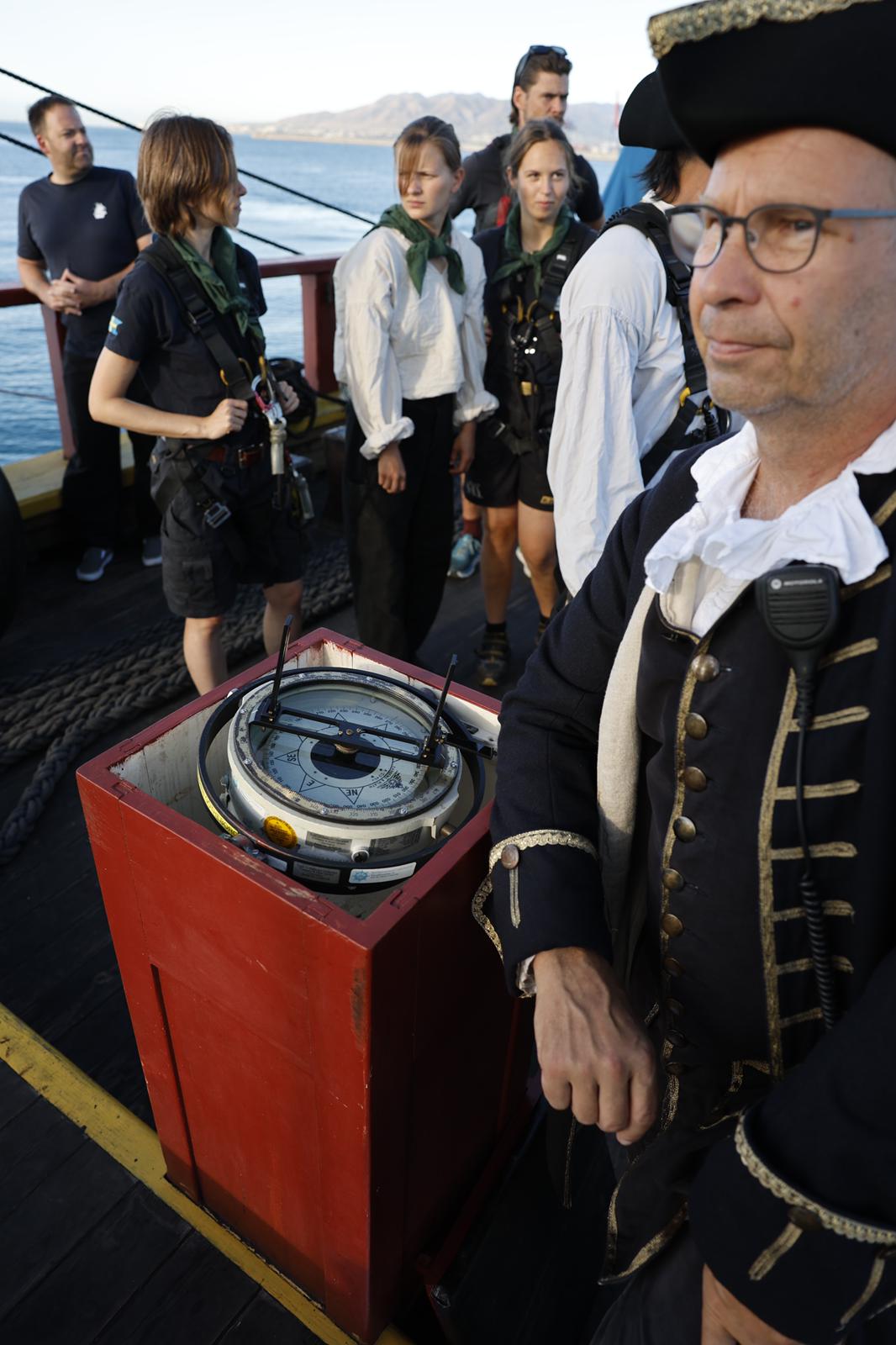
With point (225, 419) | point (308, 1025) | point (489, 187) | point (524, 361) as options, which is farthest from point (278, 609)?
point (489, 187)

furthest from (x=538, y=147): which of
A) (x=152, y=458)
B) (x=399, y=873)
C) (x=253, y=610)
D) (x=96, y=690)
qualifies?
(x=399, y=873)

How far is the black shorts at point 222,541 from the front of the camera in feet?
A: 9.02

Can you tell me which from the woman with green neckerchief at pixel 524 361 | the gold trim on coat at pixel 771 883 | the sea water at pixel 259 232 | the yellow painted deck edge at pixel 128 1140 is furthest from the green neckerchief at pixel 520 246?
the yellow painted deck edge at pixel 128 1140

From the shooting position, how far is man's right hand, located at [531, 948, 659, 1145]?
1.20 meters

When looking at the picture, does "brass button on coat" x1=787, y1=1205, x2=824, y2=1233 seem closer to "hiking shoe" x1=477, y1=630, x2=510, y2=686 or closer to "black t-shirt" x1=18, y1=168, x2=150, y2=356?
"hiking shoe" x1=477, y1=630, x2=510, y2=686

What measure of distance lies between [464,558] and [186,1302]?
10.7 feet

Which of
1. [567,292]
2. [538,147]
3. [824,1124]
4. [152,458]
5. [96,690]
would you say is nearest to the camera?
[824,1124]

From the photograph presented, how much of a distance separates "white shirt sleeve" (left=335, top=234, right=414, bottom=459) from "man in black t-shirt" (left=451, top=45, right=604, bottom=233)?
3.04 ft

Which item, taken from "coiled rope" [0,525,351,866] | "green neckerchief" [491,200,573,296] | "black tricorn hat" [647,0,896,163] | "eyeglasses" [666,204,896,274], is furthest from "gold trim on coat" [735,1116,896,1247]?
"green neckerchief" [491,200,573,296]

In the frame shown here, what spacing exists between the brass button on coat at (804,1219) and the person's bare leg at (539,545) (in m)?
2.58

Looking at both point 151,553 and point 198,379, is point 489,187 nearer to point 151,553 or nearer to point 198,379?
point 151,553

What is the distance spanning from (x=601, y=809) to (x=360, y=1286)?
0.93 m

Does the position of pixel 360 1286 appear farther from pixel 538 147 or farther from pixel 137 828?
pixel 538 147

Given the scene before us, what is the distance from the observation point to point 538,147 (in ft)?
10.0
